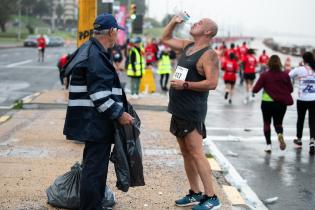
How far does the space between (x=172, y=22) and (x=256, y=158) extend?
4127mm

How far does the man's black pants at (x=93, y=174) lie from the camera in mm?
4918

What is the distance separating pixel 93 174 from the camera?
16.2ft

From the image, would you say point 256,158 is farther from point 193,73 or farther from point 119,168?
point 119,168

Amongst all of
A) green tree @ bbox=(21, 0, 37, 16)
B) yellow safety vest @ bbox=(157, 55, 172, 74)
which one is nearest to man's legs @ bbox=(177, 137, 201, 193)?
yellow safety vest @ bbox=(157, 55, 172, 74)

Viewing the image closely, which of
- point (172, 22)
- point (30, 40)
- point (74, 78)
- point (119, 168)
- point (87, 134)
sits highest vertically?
point (172, 22)

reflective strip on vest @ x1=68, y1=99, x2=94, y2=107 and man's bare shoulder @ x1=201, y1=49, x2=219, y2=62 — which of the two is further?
man's bare shoulder @ x1=201, y1=49, x2=219, y2=62

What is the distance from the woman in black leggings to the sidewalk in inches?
70.3

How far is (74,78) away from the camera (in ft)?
16.0

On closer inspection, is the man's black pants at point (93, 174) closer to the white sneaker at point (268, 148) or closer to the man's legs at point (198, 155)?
the man's legs at point (198, 155)

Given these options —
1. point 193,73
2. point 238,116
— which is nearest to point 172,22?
point 193,73

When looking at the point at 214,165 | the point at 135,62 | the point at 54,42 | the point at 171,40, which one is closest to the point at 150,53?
the point at 135,62

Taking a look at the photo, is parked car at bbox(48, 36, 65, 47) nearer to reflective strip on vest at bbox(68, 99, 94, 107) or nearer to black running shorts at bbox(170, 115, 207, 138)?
black running shorts at bbox(170, 115, 207, 138)

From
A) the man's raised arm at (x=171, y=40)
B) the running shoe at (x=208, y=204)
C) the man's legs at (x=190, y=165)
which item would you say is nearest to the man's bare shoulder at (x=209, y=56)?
the man's raised arm at (x=171, y=40)

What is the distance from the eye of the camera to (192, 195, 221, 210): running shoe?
18.3ft
